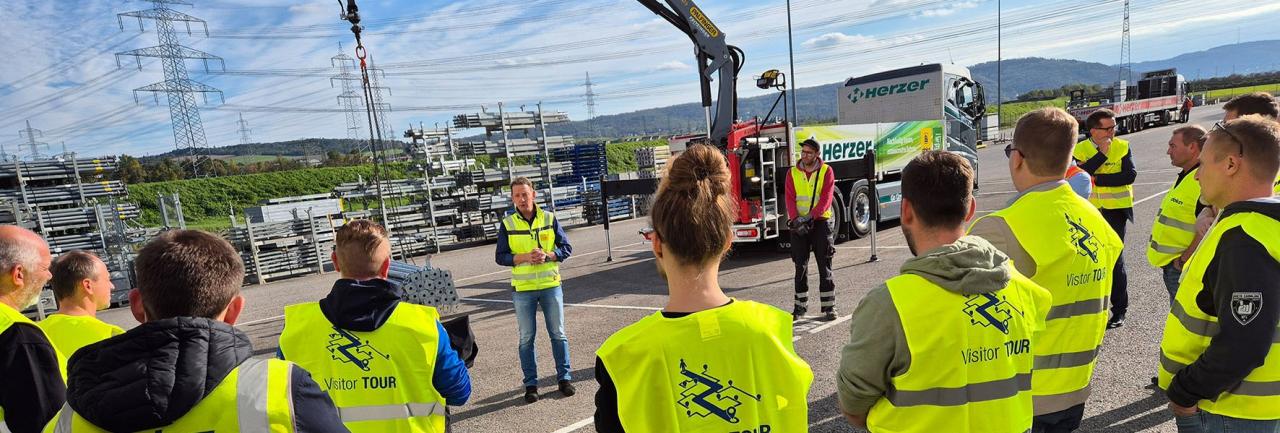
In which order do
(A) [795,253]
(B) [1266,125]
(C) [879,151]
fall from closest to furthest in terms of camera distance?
(B) [1266,125] < (A) [795,253] < (C) [879,151]

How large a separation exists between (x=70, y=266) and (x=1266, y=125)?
463 cm

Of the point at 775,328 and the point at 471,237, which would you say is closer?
the point at 775,328

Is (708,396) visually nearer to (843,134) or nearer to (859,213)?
(843,134)

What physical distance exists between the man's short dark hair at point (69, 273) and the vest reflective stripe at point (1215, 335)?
14.0 ft

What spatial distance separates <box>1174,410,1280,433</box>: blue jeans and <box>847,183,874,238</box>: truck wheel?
874 cm

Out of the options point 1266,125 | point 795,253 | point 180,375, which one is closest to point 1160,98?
point 795,253

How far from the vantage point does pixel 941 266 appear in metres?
1.75

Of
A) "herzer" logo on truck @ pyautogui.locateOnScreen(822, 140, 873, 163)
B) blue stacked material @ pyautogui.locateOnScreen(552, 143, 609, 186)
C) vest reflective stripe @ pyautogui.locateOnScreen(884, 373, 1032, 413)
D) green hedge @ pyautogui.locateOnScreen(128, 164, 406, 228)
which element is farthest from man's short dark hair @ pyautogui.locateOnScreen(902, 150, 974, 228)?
green hedge @ pyautogui.locateOnScreen(128, 164, 406, 228)

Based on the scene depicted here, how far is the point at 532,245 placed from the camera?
483 cm

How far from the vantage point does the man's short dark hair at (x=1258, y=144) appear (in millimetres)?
2053

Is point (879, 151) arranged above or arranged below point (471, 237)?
above

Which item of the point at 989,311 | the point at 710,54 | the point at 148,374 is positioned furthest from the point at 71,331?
the point at 710,54

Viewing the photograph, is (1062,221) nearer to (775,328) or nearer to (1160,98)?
(775,328)

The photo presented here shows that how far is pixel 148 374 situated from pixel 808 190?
5824 mm
